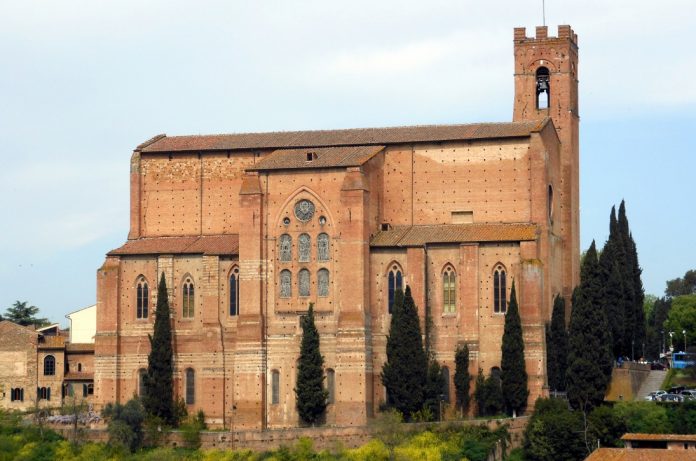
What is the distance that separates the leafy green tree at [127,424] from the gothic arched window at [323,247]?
9903mm

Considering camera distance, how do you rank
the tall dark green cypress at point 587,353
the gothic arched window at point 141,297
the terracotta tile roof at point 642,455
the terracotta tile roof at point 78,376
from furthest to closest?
the terracotta tile roof at point 78,376
the gothic arched window at point 141,297
the tall dark green cypress at point 587,353
the terracotta tile roof at point 642,455

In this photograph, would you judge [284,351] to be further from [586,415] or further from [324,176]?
[586,415]

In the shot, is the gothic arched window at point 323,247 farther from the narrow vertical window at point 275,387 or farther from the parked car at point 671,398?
the parked car at point 671,398

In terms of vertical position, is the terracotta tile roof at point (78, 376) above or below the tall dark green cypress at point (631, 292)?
below

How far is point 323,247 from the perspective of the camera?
73312 millimetres

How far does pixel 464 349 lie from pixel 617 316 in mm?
10237

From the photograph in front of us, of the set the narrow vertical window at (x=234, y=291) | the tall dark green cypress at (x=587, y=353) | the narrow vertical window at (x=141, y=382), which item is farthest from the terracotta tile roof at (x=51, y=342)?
the tall dark green cypress at (x=587, y=353)

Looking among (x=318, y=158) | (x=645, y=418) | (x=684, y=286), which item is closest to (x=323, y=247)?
(x=318, y=158)

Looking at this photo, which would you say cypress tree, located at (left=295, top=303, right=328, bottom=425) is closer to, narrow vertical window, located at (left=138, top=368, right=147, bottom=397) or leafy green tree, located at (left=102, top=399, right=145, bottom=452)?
leafy green tree, located at (left=102, top=399, right=145, bottom=452)

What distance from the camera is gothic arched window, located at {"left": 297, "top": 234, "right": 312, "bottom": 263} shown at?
73.4m

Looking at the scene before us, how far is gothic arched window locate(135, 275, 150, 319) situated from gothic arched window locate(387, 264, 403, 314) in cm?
1124

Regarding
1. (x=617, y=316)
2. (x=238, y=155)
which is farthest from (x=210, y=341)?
(x=617, y=316)

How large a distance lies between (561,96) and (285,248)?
15.1m

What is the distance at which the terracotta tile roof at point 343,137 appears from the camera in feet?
245
